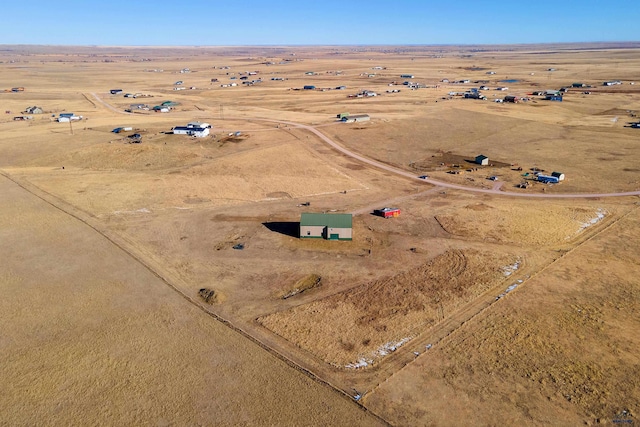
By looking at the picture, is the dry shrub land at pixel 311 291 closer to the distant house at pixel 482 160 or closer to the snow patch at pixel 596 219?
the snow patch at pixel 596 219

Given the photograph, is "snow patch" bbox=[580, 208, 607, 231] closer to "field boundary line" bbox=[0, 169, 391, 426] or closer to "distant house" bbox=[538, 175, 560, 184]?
"distant house" bbox=[538, 175, 560, 184]

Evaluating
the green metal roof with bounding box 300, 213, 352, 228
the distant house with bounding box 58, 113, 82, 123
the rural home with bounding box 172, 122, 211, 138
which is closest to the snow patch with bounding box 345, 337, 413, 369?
the green metal roof with bounding box 300, 213, 352, 228

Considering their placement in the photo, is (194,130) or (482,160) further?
(194,130)

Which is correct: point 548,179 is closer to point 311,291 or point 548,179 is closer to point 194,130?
point 311,291

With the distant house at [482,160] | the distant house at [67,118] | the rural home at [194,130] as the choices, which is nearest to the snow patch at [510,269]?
the distant house at [482,160]

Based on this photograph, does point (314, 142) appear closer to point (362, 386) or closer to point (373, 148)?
point (373, 148)

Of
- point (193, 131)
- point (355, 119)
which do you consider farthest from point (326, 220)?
point (355, 119)
